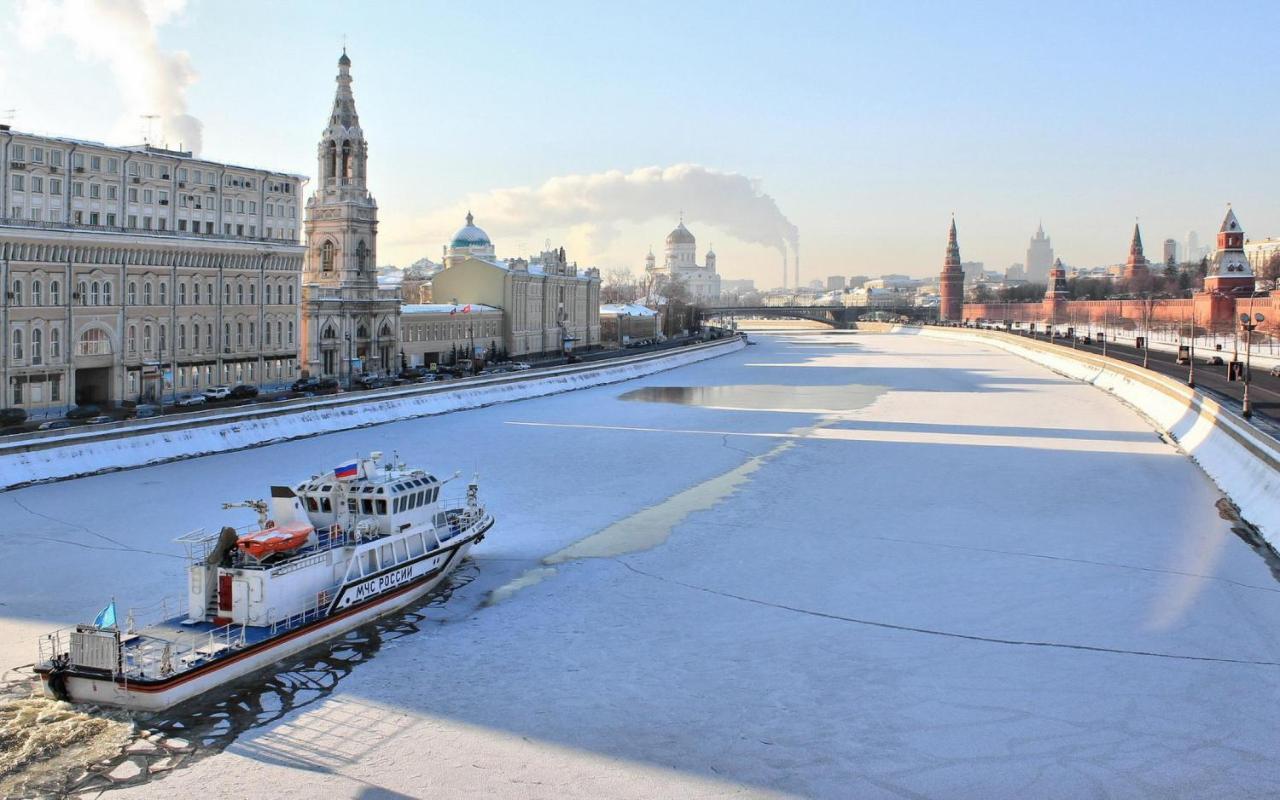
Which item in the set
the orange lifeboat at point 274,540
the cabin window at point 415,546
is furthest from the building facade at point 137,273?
the orange lifeboat at point 274,540

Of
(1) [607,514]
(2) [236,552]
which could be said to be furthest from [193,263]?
(2) [236,552]

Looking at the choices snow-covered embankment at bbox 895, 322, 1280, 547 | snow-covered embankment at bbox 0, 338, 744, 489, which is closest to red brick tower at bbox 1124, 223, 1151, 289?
snow-covered embankment at bbox 895, 322, 1280, 547

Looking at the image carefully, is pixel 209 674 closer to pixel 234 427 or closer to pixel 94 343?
pixel 234 427

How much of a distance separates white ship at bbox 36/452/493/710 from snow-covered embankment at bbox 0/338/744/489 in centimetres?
1472

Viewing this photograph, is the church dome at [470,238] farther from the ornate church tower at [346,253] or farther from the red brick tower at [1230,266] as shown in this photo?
the red brick tower at [1230,266]

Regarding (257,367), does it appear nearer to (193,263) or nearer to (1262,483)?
(193,263)

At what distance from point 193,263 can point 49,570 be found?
35.1m

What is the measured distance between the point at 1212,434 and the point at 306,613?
120 feet

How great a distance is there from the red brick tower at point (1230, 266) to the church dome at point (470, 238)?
6960 cm

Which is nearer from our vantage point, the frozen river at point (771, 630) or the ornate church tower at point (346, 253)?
the frozen river at point (771, 630)

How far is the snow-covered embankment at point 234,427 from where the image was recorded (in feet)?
120

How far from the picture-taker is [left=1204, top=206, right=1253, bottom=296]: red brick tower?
10669 centimetres

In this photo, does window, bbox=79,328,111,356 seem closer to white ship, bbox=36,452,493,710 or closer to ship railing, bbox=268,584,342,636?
white ship, bbox=36,452,493,710

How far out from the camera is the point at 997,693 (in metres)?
18.0
